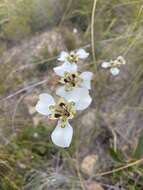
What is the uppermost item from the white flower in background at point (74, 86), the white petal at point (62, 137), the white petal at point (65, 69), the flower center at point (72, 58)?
the flower center at point (72, 58)

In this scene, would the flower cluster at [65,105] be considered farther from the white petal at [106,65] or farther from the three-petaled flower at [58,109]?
the white petal at [106,65]

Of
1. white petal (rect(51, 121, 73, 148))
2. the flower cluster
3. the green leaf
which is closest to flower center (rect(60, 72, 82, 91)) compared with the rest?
the flower cluster

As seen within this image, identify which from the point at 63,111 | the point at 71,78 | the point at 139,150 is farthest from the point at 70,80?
the point at 139,150

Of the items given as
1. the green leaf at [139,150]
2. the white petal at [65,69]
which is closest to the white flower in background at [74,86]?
the white petal at [65,69]

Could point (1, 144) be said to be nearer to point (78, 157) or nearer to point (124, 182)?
point (78, 157)

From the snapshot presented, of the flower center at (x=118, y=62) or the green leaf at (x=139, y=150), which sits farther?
the flower center at (x=118, y=62)

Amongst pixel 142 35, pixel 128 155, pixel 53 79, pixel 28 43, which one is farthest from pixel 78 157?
pixel 28 43
